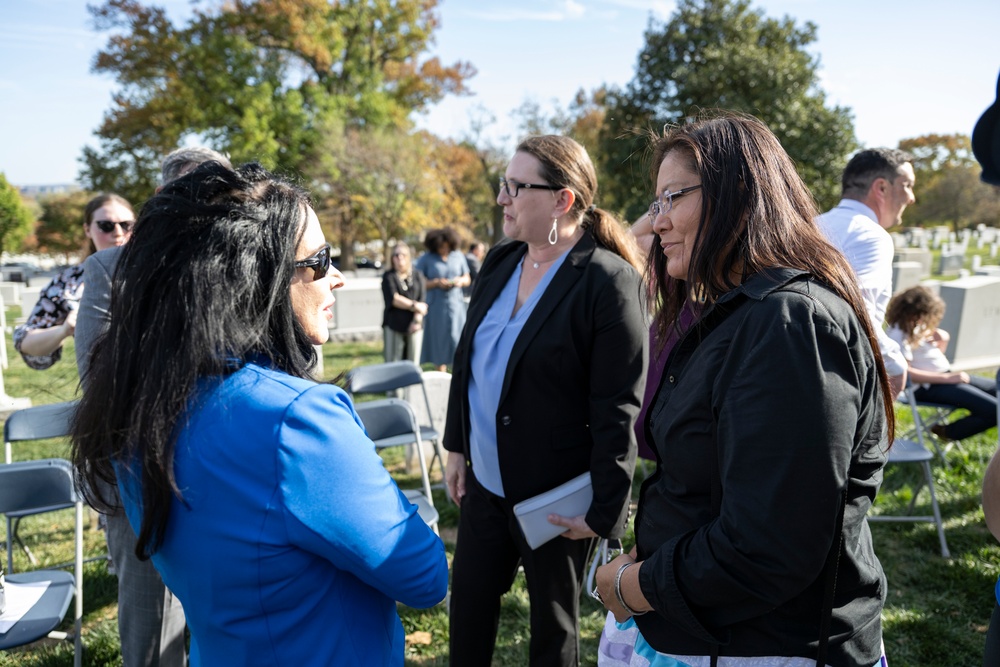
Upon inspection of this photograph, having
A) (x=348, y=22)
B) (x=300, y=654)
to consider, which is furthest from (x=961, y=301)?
(x=348, y=22)

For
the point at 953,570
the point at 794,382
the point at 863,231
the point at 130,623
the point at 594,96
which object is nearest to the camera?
the point at 794,382

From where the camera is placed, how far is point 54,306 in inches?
146

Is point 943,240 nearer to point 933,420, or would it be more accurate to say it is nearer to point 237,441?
point 933,420

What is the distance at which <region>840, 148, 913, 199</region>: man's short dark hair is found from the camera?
3711mm

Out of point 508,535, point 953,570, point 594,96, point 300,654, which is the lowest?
point 953,570

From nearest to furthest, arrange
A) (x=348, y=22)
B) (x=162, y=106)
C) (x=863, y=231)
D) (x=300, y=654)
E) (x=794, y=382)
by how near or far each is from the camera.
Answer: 1. (x=794, y=382)
2. (x=300, y=654)
3. (x=863, y=231)
4. (x=162, y=106)
5. (x=348, y=22)

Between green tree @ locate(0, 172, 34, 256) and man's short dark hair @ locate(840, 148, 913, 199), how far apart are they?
57.0 m

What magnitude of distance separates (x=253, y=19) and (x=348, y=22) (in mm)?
3857

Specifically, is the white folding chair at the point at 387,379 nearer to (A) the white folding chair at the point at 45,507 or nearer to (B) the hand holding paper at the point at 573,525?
(A) the white folding chair at the point at 45,507

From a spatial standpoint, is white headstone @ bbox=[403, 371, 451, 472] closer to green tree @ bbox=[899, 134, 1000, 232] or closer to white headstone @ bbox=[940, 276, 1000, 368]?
white headstone @ bbox=[940, 276, 1000, 368]

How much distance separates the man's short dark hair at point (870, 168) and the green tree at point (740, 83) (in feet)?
51.2

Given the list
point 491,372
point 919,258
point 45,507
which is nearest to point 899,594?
point 491,372

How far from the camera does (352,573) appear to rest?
1287 millimetres

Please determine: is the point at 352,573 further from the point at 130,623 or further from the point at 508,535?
the point at 130,623
